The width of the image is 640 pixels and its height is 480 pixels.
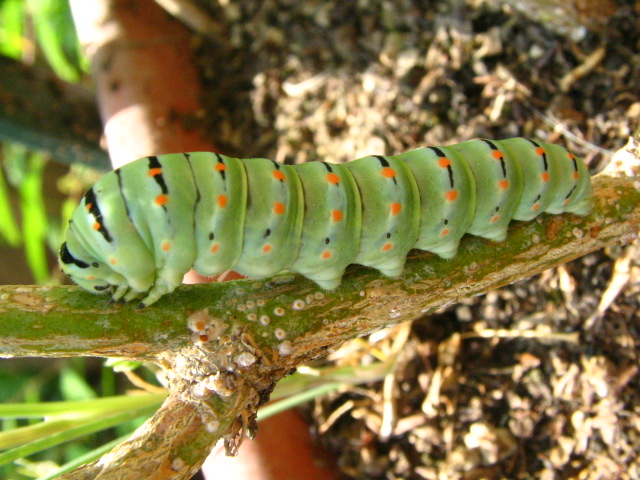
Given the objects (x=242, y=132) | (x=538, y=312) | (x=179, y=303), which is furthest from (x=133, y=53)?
(x=538, y=312)

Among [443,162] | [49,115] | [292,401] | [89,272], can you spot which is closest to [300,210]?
[443,162]

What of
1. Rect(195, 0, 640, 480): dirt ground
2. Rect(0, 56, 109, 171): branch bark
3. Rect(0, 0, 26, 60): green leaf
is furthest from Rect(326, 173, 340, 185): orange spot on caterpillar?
Rect(0, 0, 26, 60): green leaf

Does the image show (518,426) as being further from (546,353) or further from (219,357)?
(219,357)

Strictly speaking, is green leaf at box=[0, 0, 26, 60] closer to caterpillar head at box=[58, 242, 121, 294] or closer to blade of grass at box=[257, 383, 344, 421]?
caterpillar head at box=[58, 242, 121, 294]

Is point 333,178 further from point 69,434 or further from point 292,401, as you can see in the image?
point 69,434

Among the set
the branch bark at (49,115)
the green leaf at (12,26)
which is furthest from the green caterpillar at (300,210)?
the green leaf at (12,26)
